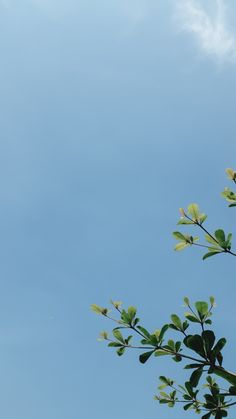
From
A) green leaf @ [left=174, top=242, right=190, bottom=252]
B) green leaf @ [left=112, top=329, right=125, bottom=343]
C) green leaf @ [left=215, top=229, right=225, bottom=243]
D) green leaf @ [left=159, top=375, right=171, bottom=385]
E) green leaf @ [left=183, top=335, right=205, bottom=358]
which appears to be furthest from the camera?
green leaf @ [left=159, top=375, right=171, bottom=385]

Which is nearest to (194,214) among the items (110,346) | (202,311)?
(202,311)

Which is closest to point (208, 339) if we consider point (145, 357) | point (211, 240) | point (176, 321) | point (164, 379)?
point (176, 321)

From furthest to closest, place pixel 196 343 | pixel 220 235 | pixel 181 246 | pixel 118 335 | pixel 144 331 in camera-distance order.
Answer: pixel 118 335, pixel 181 246, pixel 144 331, pixel 220 235, pixel 196 343

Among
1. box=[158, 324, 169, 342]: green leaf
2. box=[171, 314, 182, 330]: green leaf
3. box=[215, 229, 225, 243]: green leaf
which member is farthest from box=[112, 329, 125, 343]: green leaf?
box=[215, 229, 225, 243]: green leaf

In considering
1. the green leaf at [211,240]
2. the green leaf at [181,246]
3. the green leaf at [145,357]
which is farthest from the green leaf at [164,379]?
the green leaf at [211,240]

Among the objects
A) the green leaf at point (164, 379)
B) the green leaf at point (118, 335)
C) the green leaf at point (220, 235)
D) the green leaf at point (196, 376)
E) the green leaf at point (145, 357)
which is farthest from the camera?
the green leaf at point (164, 379)

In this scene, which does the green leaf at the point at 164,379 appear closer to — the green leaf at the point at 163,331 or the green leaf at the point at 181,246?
the green leaf at the point at 163,331

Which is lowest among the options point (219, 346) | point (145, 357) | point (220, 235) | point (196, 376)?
point (196, 376)

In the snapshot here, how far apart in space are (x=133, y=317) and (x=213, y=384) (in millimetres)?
1787

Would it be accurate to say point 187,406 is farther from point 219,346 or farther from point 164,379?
point 219,346

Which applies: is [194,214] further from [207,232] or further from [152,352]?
[152,352]

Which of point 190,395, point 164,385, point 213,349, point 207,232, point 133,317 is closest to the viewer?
point 213,349

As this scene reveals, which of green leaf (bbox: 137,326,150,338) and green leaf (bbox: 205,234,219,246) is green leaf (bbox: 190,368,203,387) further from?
green leaf (bbox: 205,234,219,246)

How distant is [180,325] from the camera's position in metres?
4.30
